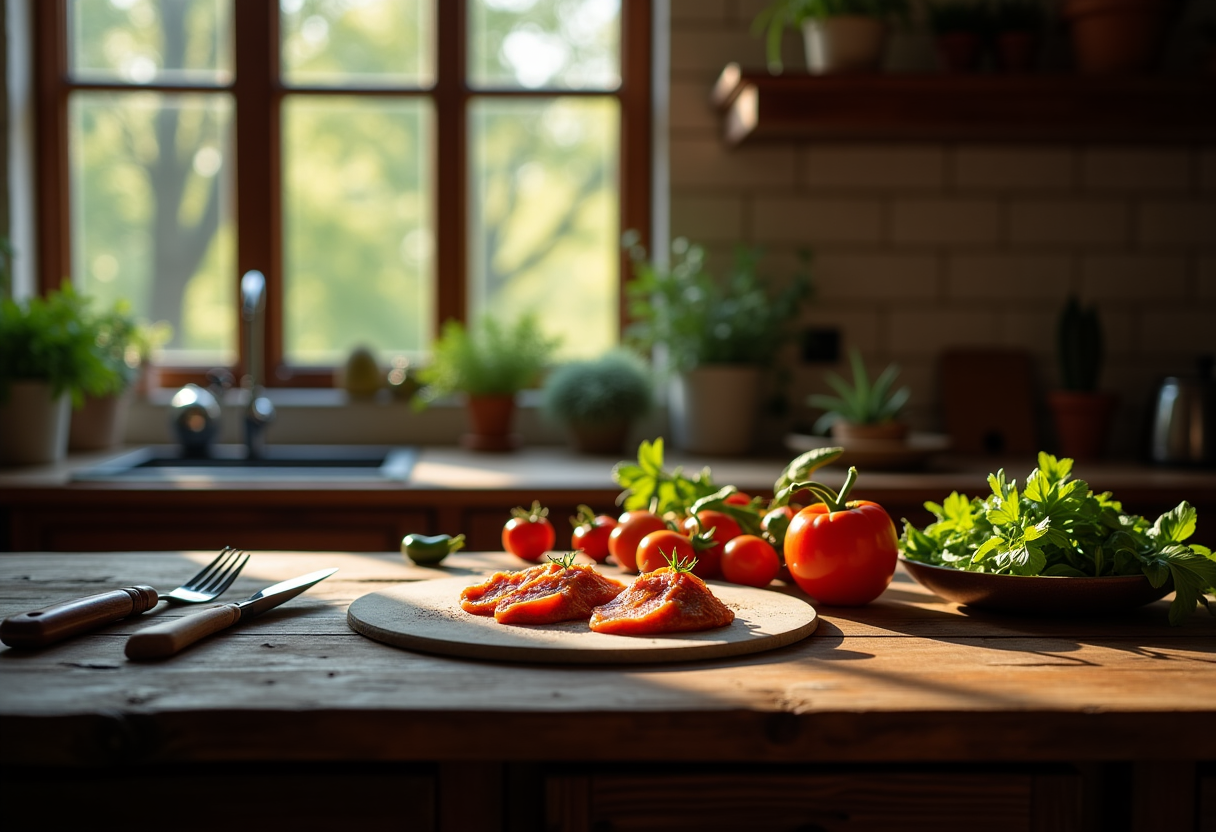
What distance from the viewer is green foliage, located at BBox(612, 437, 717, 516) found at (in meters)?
1.43

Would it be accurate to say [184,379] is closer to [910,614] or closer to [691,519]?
[691,519]

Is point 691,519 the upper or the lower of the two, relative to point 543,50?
lower

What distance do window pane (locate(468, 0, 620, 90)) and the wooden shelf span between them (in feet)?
2.01

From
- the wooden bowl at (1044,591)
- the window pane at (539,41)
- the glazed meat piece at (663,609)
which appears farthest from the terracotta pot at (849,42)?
the glazed meat piece at (663,609)

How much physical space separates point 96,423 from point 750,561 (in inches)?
80.8

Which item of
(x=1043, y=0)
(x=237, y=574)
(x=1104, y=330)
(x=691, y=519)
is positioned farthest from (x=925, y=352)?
(x=237, y=574)

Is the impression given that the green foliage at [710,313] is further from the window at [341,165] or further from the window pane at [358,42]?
the window pane at [358,42]

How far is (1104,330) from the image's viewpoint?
304cm

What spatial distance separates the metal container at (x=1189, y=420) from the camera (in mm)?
2570

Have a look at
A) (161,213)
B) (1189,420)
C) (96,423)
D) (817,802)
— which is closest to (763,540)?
(817,802)

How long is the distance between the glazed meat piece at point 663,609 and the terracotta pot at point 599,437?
1659 mm

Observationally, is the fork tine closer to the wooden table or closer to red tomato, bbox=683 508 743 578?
the wooden table

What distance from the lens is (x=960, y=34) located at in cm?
273

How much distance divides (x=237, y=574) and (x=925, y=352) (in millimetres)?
2164
